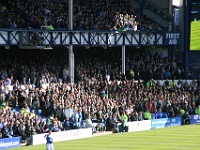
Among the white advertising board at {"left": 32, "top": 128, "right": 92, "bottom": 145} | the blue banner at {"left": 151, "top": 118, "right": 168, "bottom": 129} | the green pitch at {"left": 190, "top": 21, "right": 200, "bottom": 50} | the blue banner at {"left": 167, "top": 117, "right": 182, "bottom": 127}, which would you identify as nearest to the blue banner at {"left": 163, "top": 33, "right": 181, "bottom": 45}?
the green pitch at {"left": 190, "top": 21, "right": 200, "bottom": 50}

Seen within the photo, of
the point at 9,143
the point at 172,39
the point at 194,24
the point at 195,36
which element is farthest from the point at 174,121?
the point at 9,143

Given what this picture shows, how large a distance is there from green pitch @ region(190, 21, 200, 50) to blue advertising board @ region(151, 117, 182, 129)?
9.56 meters

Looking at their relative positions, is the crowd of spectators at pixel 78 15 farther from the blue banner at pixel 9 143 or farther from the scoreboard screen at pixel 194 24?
the blue banner at pixel 9 143

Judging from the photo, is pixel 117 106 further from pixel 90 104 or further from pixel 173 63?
pixel 173 63

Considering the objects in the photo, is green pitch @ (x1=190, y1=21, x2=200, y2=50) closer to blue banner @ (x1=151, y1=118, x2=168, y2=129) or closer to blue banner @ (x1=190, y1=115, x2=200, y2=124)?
blue banner @ (x1=190, y1=115, x2=200, y2=124)

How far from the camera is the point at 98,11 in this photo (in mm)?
54062

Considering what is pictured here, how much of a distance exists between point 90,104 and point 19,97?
17.8ft

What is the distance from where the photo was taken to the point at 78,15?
51906 mm

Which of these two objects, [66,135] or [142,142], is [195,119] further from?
[66,135]

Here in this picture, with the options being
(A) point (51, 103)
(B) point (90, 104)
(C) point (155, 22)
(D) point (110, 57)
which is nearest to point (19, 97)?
(A) point (51, 103)

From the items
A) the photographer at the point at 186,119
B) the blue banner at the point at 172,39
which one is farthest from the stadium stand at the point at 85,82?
the blue banner at the point at 172,39

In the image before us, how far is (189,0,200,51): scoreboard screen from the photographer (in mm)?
57875

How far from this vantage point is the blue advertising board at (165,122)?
158ft

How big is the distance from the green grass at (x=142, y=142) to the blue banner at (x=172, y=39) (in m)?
13.1
